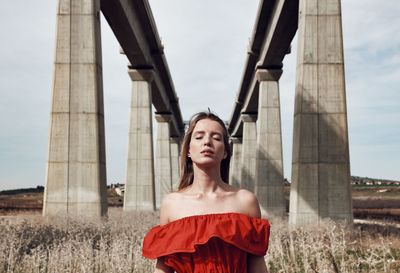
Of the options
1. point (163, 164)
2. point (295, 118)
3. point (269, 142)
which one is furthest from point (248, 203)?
point (163, 164)

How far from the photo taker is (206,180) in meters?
2.78

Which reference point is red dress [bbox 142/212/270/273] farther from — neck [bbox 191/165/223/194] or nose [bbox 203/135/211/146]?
nose [bbox 203/135/211/146]

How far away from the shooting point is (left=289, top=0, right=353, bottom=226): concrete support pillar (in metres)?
17.5

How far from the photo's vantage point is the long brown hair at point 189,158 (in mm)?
2898

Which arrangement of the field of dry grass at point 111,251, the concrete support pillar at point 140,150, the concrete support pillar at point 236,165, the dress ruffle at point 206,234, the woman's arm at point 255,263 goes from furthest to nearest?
the concrete support pillar at point 236,165, the concrete support pillar at point 140,150, the field of dry grass at point 111,251, the woman's arm at point 255,263, the dress ruffle at point 206,234

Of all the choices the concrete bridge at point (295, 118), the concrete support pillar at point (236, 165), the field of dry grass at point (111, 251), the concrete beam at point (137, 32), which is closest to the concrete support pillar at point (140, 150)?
the concrete beam at point (137, 32)

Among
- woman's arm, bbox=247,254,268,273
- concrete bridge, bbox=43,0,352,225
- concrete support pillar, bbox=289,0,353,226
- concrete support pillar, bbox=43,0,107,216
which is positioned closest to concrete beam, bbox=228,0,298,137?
concrete bridge, bbox=43,0,352,225

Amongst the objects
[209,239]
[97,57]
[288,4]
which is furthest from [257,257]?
[288,4]

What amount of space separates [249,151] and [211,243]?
1853 inches

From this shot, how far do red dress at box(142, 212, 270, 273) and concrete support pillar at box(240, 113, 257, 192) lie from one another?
151 feet

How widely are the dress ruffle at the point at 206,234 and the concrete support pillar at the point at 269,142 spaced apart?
1202 inches

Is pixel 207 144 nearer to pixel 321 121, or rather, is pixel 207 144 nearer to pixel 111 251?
pixel 111 251

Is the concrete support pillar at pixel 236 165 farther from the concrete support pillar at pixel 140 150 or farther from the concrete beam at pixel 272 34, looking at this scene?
the concrete support pillar at pixel 140 150

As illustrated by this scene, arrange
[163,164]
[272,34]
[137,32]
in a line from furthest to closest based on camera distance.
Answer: [163,164] → [137,32] → [272,34]
